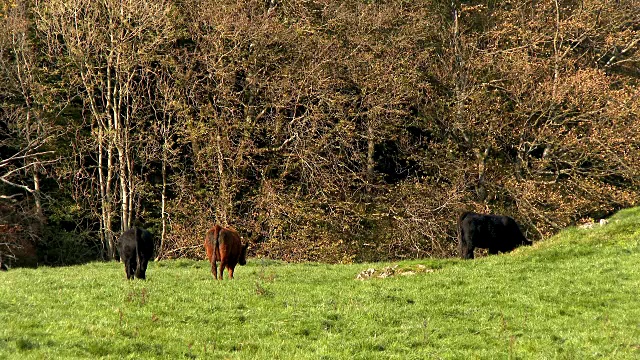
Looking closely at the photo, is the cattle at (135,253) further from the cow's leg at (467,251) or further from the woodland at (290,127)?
the woodland at (290,127)

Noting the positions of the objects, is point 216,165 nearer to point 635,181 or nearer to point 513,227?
point 513,227

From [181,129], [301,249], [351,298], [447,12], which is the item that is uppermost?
[447,12]

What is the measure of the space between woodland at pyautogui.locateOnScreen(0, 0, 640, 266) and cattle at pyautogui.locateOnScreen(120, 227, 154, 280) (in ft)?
53.3

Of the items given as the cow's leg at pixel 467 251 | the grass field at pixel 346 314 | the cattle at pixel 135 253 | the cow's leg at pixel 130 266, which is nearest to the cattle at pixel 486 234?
the cow's leg at pixel 467 251

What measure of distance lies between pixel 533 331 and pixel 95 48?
31431 mm

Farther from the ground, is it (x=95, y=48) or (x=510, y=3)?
(x=510, y=3)

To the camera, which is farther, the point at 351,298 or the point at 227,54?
the point at 227,54

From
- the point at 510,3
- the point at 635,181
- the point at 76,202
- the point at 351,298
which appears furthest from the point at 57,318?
the point at 510,3

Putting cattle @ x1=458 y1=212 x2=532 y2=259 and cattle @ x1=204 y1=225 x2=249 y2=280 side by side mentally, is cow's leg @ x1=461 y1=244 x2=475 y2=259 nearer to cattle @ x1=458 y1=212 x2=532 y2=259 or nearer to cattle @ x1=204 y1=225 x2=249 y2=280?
cattle @ x1=458 y1=212 x2=532 y2=259

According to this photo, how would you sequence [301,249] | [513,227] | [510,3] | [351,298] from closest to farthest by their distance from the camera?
[351,298] → [513,227] → [301,249] → [510,3]

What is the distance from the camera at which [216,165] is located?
40938 millimetres

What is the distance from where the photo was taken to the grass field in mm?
14258

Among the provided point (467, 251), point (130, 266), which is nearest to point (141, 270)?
point (130, 266)

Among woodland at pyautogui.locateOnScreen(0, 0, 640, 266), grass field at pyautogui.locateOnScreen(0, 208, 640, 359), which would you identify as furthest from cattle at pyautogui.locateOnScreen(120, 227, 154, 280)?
woodland at pyautogui.locateOnScreen(0, 0, 640, 266)
